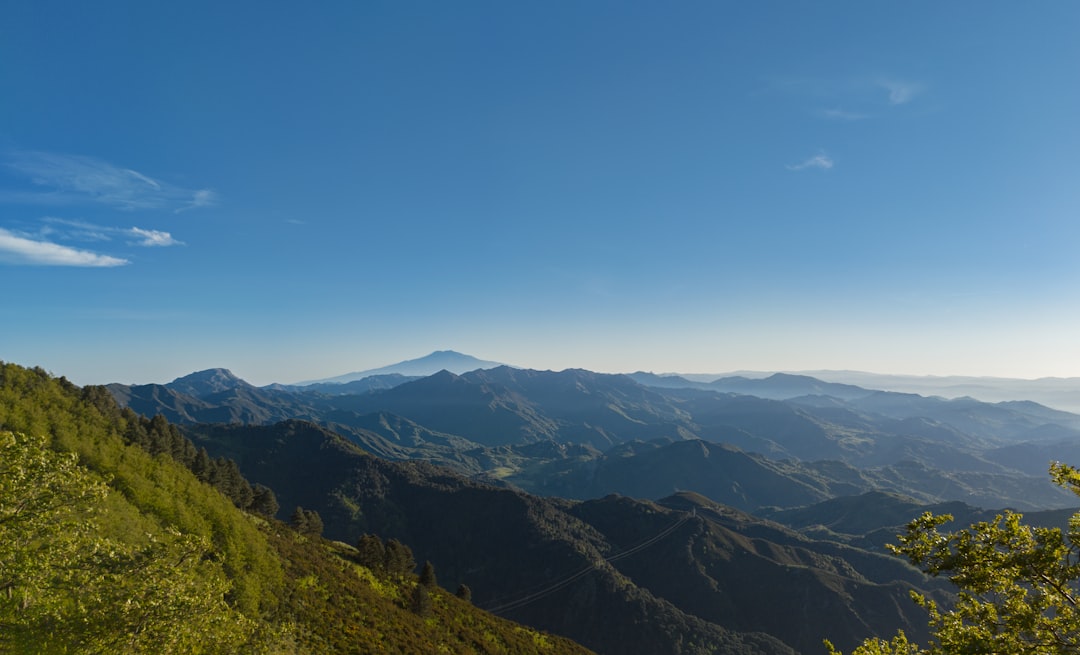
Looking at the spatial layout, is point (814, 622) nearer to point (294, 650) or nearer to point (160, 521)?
point (294, 650)

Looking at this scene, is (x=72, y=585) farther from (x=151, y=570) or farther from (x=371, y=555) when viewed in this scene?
(x=371, y=555)

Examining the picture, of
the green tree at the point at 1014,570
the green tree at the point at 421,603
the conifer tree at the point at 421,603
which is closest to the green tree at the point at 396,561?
the green tree at the point at 421,603

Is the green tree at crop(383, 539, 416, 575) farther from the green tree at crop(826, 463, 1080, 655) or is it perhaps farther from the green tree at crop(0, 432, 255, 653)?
the green tree at crop(826, 463, 1080, 655)

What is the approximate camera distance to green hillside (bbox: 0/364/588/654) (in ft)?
62.7

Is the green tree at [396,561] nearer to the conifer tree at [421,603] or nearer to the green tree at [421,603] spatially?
the green tree at [421,603]

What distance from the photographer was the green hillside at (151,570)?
62.7 ft

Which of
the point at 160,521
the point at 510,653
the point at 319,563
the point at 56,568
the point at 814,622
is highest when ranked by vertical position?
the point at 56,568

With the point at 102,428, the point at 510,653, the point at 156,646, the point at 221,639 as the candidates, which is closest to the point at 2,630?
the point at 156,646

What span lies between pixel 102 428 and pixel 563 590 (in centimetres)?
15748

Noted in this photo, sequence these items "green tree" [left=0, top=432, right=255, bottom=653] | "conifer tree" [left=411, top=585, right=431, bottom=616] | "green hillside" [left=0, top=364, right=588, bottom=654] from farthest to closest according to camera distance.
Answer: "conifer tree" [left=411, top=585, right=431, bottom=616]
"green hillside" [left=0, top=364, right=588, bottom=654]
"green tree" [left=0, top=432, right=255, bottom=653]

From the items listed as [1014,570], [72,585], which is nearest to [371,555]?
[72,585]

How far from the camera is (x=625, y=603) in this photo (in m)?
168

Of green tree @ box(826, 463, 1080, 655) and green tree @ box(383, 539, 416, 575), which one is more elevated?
green tree @ box(826, 463, 1080, 655)

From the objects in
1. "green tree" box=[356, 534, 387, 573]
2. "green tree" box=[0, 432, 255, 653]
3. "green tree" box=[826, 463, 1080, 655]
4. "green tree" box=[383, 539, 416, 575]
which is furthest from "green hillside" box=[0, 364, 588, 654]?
"green tree" box=[826, 463, 1080, 655]
